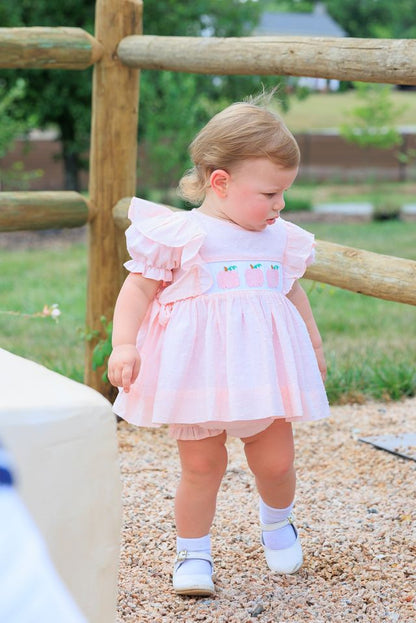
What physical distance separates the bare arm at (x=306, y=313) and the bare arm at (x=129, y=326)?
371mm

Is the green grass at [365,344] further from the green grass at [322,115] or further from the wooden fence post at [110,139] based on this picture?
the green grass at [322,115]

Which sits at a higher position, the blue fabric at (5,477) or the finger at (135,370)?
the blue fabric at (5,477)

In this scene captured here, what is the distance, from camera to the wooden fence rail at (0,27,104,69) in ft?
10.9

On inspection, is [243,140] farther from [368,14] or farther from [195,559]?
[368,14]

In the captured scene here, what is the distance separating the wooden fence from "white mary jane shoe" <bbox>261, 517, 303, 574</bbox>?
0.77m

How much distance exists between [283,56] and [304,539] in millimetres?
1488

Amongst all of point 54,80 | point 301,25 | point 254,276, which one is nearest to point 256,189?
point 254,276

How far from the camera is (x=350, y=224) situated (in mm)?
12953

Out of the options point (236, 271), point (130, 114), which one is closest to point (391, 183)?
point (130, 114)

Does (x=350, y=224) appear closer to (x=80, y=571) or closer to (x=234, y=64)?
(x=234, y=64)

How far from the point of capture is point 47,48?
3.40 m

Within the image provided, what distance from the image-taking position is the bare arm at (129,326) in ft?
6.86

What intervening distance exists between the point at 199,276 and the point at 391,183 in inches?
790

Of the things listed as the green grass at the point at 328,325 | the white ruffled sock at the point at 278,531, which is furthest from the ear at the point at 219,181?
the green grass at the point at 328,325
